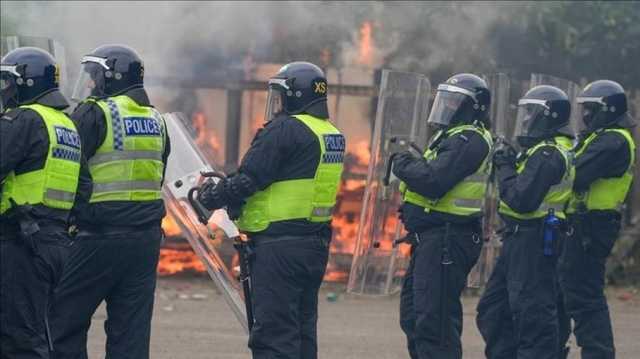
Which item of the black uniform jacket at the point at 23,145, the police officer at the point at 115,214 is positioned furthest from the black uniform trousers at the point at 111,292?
the black uniform jacket at the point at 23,145

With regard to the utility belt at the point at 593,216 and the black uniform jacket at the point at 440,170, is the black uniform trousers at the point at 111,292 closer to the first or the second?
the black uniform jacket at the point at 440,170

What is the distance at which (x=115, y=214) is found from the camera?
6855 millimetres

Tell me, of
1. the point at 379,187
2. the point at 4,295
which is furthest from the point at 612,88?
the point at 4,295

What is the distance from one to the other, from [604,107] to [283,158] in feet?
8.89

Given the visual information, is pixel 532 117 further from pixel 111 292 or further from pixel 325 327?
pixel 325 327

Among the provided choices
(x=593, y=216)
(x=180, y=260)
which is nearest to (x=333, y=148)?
(x=593, y=216)

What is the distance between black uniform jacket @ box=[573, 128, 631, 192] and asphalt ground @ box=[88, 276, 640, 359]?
1.78 meters

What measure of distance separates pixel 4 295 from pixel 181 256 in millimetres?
7501

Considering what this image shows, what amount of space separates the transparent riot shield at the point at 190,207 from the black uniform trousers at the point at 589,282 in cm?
220

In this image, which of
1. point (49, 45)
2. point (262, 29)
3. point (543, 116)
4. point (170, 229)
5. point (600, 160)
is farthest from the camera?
point (262, 29)

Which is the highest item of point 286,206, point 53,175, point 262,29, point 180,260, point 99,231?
point 262,29

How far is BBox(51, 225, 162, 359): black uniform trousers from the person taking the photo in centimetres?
684

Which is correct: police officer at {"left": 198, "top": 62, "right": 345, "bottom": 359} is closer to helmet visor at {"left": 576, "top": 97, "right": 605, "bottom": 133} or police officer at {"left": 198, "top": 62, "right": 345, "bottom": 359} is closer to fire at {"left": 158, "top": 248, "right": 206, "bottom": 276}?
helmet visor at {"left": 576, "top": 97, "right": 605, "bottom": 133}

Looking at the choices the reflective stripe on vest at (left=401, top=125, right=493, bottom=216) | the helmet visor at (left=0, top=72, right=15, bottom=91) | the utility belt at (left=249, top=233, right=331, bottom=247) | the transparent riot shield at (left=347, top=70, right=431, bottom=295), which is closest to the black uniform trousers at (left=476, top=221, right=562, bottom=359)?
the reflective stripe on vest at (left=401, top=125, right=493, bottom=216)
